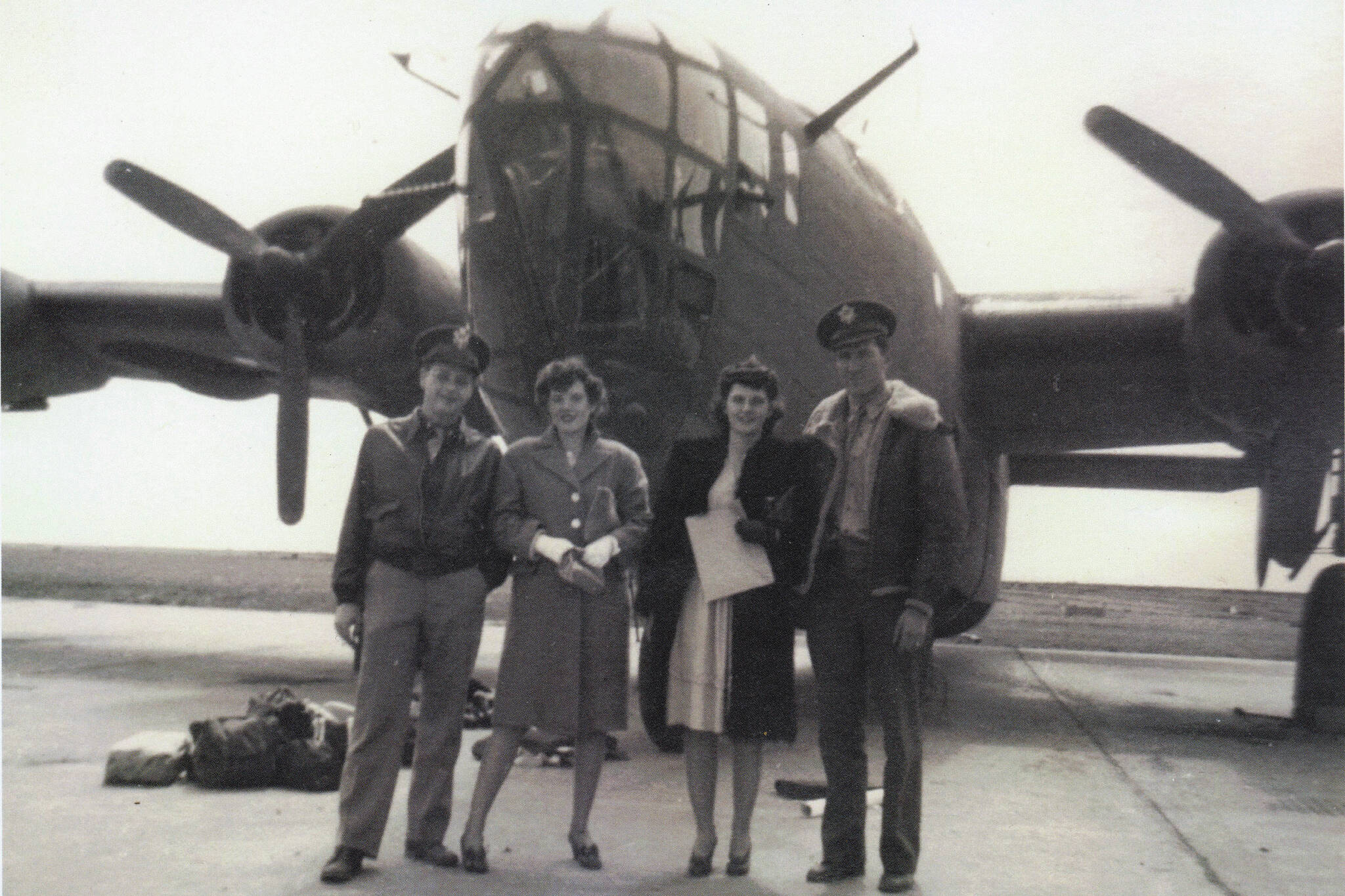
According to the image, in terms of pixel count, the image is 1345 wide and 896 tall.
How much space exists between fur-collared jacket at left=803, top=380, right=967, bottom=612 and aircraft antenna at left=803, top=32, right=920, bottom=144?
3.49 metres

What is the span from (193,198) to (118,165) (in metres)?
0.61

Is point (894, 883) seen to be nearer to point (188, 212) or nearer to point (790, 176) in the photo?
point (790, 176)

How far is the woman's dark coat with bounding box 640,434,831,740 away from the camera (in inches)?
159

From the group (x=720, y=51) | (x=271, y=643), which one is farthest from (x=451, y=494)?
(x=271, y=643)

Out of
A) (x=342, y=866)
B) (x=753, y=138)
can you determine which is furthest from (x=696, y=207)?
(x=342, y=866)

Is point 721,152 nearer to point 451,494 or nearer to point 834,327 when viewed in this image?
point 834,327

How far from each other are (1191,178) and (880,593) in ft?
15.4

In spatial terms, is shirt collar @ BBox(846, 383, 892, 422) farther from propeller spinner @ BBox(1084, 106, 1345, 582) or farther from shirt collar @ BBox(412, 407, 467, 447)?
propeller spinner @ BBox(1084, 106, 1345, 582)

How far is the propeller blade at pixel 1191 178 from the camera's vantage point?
275 inches

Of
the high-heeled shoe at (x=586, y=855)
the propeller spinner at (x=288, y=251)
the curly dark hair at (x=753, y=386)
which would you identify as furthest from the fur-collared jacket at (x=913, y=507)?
the propeller spinner at (x=288, y=251)

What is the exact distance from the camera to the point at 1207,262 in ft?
24.0

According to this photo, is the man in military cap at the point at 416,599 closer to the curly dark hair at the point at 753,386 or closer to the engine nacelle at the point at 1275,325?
the curly dark hair at the point at 753,386

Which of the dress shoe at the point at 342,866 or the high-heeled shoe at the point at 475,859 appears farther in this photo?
the high-heeled shoe at the point at 475,859

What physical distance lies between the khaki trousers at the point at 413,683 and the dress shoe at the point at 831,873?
1371 mm
